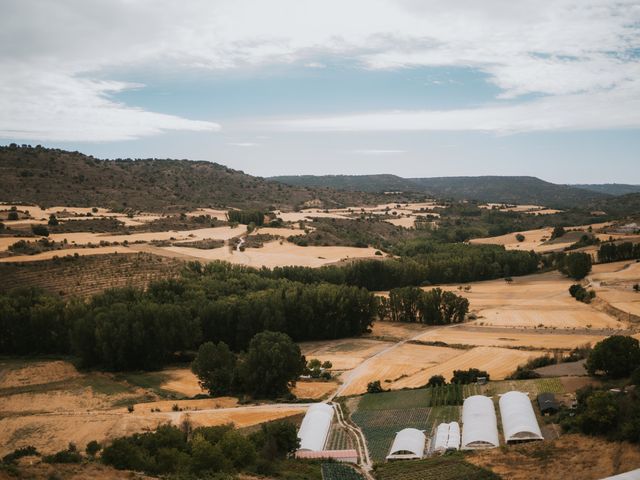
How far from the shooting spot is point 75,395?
64.6 m

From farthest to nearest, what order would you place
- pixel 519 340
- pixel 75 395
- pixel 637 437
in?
pixel 519 340
pixel 75 395
pixel 637 437

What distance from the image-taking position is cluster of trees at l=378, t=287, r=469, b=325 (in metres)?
97.5

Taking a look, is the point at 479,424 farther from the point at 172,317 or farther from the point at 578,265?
the point at 578,265

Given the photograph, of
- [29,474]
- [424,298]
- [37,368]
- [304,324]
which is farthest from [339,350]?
[29,474]

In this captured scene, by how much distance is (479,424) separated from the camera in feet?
152

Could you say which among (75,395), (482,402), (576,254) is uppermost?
(576,254)

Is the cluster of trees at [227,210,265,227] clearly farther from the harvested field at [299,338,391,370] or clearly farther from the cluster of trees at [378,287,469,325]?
the harvested field at [299,338,391,370]

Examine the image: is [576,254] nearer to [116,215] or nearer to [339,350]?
[339,350]

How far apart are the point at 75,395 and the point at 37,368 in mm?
13239

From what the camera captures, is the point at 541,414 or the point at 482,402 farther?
the point at 482,402

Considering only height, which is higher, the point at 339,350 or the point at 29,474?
the point at 29,474

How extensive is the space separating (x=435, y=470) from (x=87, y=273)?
76.4m

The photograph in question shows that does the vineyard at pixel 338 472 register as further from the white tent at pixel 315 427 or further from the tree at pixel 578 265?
the tree at pixel 578 265

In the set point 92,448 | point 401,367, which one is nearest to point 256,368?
point 401,367
